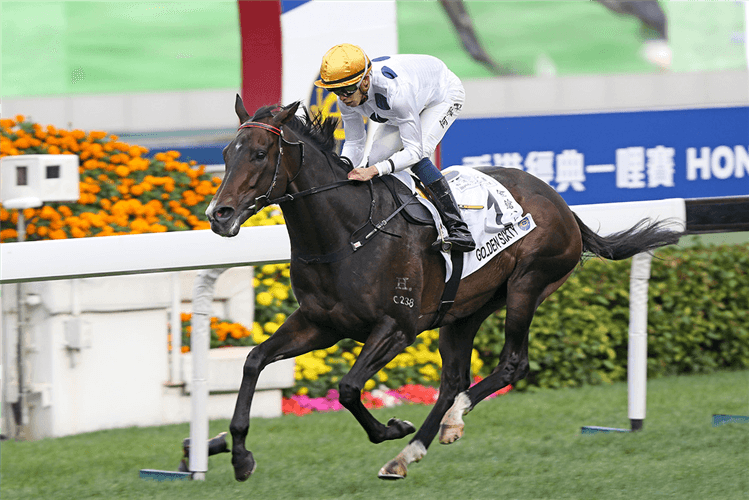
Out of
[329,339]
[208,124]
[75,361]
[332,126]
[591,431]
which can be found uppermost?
[208,124]

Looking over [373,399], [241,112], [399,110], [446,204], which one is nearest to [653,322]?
[373,399]

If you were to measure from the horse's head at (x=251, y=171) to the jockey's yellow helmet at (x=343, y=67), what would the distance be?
155 millimetres

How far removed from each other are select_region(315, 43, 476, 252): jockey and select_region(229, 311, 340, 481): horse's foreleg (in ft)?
1.84

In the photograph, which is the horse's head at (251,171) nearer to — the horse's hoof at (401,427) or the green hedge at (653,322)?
the horse's hoof at (401,427)

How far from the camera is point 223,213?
9.99 ft

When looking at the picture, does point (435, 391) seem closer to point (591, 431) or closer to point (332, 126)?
point (591, 431)

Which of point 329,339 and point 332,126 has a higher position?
point 332,126

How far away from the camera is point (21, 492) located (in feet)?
12.6

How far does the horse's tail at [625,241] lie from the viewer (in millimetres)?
4539

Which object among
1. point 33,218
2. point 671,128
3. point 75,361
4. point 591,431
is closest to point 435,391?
point 591,431

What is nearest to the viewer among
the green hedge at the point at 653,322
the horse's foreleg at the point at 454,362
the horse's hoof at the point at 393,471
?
the horse's hoof at the point at 393,471

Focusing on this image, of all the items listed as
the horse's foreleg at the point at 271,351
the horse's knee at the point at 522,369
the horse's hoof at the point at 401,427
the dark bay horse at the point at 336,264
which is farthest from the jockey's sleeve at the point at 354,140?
the horse's knee at the point at 522,369

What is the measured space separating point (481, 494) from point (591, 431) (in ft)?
4.69

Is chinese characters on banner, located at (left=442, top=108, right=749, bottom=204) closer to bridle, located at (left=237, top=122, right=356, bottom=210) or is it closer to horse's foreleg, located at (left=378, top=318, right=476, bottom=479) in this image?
horse's foreleg, located at (left=378, top=318, right=476, bottom=479)
